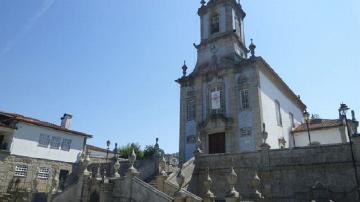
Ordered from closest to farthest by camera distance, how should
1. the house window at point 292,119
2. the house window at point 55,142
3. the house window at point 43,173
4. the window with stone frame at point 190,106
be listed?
the window with stone frame at point 190,106
the house window at point 43,173
the house window at point 55,142
the house window at point 292,119

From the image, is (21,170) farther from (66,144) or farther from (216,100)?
(216,100)

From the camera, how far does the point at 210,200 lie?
10328mm

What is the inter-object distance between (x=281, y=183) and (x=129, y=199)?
736cm

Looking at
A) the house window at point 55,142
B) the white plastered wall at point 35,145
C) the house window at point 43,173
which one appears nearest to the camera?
the white plastered wall at point 35,145

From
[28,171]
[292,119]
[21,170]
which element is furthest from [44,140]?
[292,119]

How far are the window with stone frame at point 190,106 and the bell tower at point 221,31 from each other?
3.22 metres

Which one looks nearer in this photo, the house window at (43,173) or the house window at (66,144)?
the house window at (43,173)

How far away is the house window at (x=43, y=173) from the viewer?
953 inches

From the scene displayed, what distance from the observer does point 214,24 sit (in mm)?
25766

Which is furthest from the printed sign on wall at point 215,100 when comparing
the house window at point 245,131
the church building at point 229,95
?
the house window at point 245,131

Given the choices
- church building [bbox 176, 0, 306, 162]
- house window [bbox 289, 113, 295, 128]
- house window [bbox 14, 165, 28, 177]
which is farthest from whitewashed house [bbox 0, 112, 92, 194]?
house window [bbox 289, 113, 295, 128]

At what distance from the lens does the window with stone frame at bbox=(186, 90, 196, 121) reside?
75.6 ft

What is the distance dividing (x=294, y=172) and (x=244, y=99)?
819 centimetres

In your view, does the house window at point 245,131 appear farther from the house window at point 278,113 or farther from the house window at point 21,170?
the house window at point 21,170
